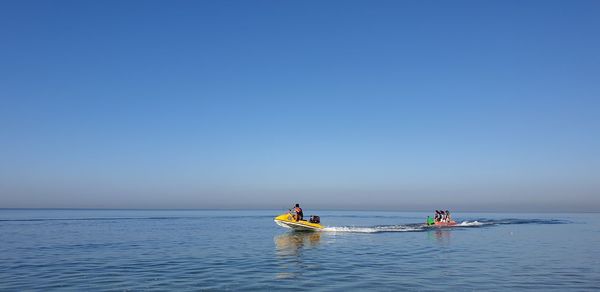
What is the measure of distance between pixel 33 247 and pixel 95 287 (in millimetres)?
17368

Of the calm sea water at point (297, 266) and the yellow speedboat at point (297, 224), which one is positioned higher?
the yellow speedboat at point (297, 224)

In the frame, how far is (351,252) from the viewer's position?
27.9m

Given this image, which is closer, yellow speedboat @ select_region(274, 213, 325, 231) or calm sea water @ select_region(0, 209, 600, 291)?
calm sea water @ select_region(0, 209, 600, 291)

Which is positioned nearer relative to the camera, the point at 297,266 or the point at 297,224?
the point at 297,266

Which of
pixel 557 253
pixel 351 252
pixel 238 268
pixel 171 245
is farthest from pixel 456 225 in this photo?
pixel 238 268

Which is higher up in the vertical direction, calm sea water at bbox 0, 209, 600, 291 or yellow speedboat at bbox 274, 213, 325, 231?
yellow speedboat at bbox 274, 213, 325, 231

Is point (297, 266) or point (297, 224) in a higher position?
point (297, 224)

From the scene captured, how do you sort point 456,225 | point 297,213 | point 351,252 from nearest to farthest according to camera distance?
point 351,252 → point 297,213 → point 456,225

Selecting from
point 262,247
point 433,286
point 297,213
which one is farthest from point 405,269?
point 297,213

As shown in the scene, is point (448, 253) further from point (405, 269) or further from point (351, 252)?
point (405, 269)

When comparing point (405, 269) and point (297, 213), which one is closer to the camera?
point (405, 269)

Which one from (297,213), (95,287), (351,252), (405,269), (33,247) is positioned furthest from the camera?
(297,213)

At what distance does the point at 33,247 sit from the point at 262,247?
14882 millimetres

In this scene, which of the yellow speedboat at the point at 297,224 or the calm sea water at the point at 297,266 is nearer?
the calm sea water at the point at 297,266
